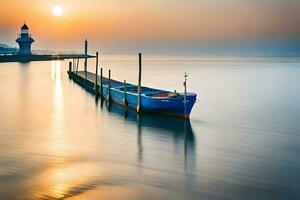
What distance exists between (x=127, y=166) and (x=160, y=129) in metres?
8.28

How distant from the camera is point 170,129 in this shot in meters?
24.9

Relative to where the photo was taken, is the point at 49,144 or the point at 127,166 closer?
the point at 127,166

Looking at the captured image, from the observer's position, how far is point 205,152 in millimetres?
19797

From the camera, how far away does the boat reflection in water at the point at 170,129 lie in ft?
62.4

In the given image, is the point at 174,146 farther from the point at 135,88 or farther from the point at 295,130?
the point at 135,88

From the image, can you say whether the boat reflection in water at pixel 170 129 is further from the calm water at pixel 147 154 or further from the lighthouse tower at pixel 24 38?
the lighthouse tower at pixel 24 38

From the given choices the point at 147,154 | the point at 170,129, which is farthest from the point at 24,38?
the point at 147,154

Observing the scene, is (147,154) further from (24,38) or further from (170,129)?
(24,38)

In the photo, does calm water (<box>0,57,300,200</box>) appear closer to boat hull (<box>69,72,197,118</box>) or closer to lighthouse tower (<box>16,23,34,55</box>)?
boat hull (<box>69,72,197,118</box>)

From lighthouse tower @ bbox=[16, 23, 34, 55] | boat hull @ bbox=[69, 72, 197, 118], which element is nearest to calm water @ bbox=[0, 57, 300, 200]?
boat hull @ bbox=[69, 72, 197, 118]

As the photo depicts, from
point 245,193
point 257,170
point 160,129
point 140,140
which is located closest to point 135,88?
point 160,129

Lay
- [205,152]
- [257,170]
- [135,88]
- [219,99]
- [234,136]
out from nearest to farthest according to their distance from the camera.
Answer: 1. [257,170]
2. [205,152]
3. [234,136]
4. [135,88]
5. [219,99]

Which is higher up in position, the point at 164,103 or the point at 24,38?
the point at 24,38

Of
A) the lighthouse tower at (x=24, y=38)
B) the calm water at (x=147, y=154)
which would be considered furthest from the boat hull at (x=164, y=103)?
the lighthouse tower at (x=24, y=38)
